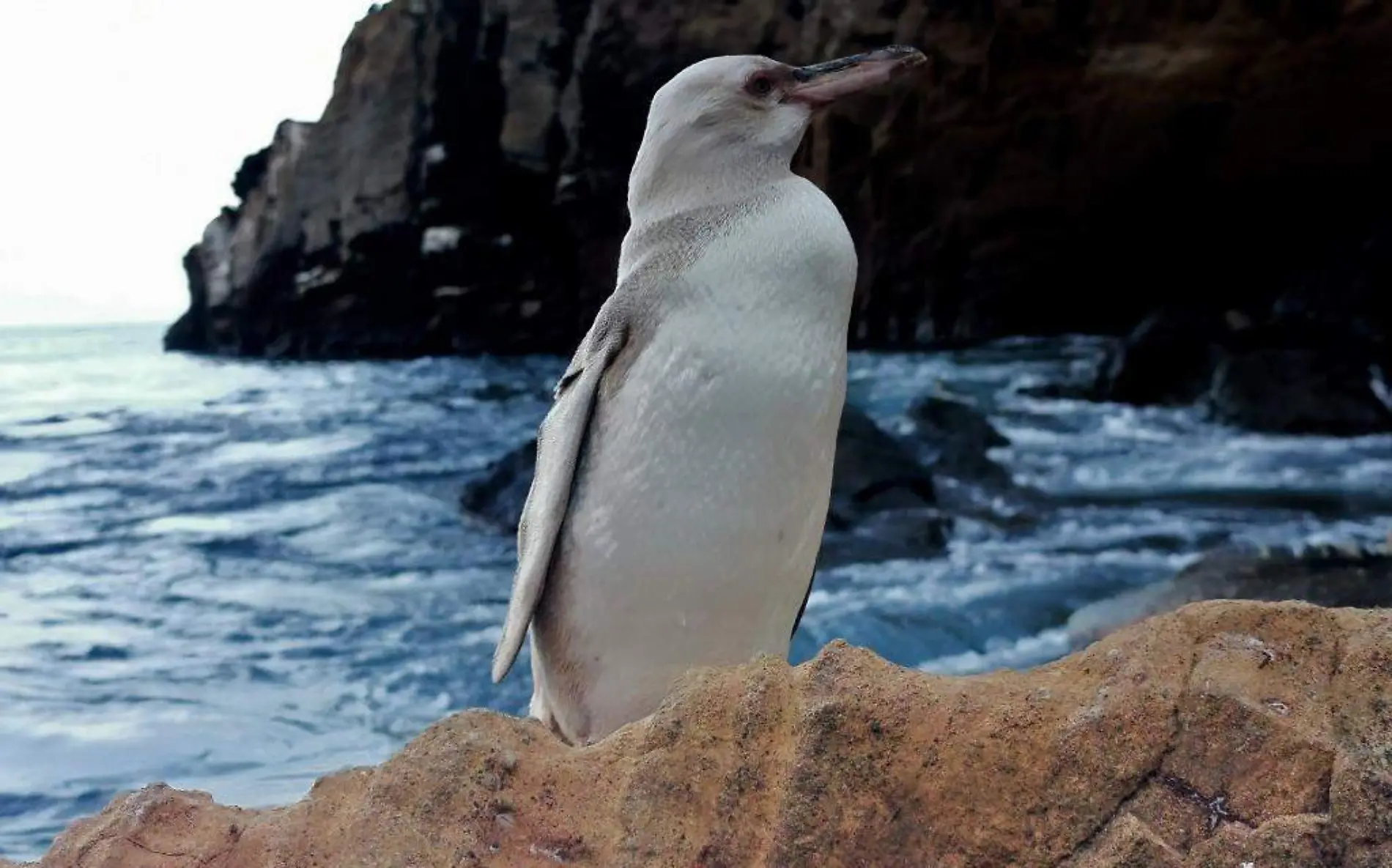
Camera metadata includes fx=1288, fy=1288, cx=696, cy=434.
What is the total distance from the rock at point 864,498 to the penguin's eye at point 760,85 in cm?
278

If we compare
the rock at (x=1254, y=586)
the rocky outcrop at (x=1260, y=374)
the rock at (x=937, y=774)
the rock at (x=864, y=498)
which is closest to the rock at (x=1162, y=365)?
the rocky outcrop at (x=1260, y=374)

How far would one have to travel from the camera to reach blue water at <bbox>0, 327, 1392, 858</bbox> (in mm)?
2920

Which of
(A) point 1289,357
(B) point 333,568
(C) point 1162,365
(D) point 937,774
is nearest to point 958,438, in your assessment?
(A) point 1289,357

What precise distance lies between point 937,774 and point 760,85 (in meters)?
1.18

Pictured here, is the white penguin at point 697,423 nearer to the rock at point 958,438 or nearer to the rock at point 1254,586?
the rock at point 1254,586

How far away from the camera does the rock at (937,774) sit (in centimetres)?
64

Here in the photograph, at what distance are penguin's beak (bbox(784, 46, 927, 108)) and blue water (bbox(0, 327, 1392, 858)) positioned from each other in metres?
1.66

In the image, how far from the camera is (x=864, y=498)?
4.85 m

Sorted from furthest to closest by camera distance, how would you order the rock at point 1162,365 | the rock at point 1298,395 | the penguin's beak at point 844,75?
the rock at point 1162,365
the rock at point 1298,395
the penguin's beak at point 844,75

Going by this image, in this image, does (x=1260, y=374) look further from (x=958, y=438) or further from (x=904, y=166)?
(x=904, y=166)

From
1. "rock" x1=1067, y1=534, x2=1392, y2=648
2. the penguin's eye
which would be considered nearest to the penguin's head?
the penguin's eye

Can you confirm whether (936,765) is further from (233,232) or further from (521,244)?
(233,232)

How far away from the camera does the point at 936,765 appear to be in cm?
71

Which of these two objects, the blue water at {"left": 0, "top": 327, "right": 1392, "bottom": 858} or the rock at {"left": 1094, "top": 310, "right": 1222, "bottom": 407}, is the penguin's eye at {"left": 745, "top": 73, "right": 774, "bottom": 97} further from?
the rock at {"left": 1094, "top": 310, "right": 1222, "bottom": 407}
